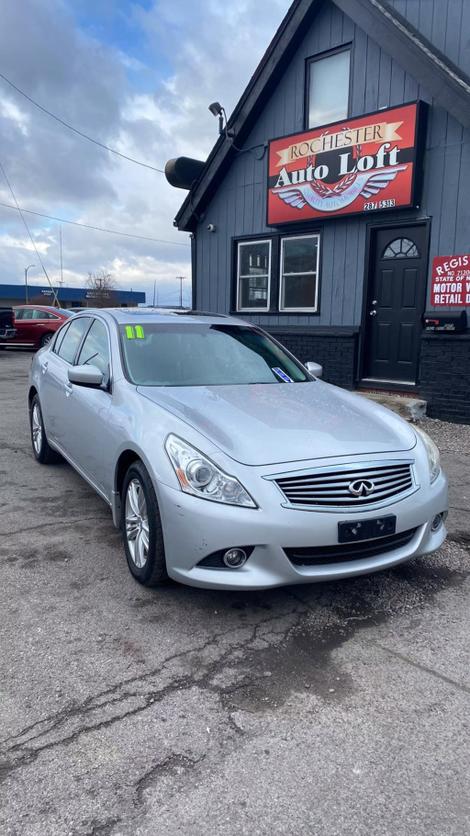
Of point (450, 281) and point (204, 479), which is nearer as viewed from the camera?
point (204, 479)

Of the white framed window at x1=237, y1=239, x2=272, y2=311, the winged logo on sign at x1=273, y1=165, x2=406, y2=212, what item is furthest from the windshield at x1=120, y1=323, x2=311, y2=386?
the white framed window at x1=237, y1=239, x2=272, y2=311


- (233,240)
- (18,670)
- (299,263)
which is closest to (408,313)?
(299,263)

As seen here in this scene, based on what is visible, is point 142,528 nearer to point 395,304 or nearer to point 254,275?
point 395,304

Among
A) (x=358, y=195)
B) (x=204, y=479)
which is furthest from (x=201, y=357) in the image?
(x=358, y=195)

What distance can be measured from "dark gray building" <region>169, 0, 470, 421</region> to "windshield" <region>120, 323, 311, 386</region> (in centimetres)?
441

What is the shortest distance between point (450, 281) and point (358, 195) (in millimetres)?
2021

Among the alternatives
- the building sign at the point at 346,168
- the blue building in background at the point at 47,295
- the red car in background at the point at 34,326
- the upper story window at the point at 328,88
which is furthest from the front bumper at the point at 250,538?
the blue building in background at the point at 47,295

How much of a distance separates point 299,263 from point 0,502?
724 cm

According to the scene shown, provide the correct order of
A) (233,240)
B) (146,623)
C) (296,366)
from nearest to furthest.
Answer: (146,623) → (296,366) → (233,240)

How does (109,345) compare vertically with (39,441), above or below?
above

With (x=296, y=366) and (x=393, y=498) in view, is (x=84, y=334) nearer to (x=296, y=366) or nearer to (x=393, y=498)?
(x=296, y=366)

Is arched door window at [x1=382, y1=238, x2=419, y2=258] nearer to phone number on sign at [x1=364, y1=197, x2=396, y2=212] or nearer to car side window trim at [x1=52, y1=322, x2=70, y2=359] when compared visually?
phone number on sign at [x1=364, y1=197, x2=396, y2=212]

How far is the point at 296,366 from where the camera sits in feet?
15.6

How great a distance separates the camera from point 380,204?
8812 mm
